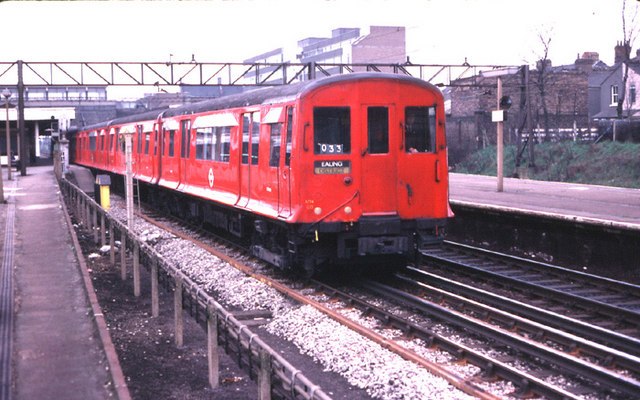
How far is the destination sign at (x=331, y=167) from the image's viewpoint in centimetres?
1163

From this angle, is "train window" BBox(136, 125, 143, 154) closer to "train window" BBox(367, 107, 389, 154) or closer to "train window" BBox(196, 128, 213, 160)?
"train window" BBox(196, 128, 213, 160)

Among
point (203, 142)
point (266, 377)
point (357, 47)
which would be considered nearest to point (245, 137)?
point (203, 142)

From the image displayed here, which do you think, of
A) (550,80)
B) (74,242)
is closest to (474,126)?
(550,80)

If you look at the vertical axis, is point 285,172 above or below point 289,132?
below

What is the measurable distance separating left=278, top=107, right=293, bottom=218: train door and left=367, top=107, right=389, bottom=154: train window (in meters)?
1.19

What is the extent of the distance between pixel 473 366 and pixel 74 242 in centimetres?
1014

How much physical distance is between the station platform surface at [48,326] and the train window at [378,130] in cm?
460

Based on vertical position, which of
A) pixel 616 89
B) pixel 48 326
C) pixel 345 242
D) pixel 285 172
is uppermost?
pixel 616 89

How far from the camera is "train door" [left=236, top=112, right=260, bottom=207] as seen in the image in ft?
44.7

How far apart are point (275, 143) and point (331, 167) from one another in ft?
4.18

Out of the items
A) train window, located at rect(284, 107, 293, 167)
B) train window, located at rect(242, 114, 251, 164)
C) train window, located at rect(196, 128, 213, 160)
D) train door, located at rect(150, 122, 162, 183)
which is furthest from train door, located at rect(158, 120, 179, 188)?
train window, located at rect(284, 107, 293, 167)

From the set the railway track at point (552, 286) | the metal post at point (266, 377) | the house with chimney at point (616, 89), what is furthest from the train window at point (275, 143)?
the house with chimney at point (616, 89)

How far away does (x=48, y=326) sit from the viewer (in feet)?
30.8

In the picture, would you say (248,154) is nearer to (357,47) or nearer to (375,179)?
(375,179)
